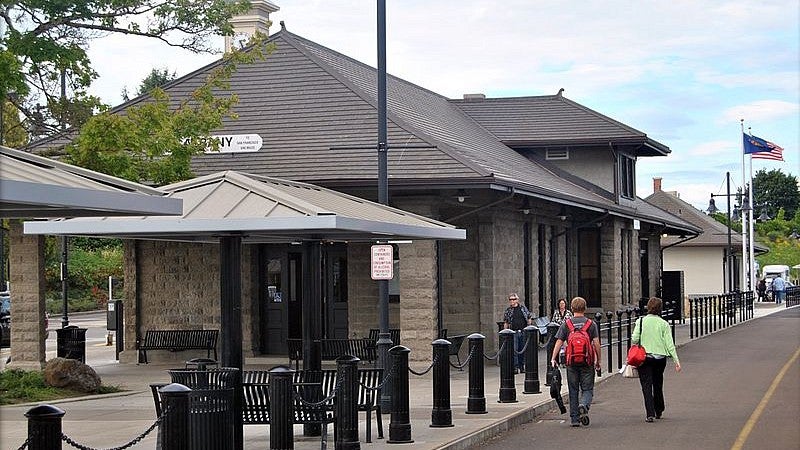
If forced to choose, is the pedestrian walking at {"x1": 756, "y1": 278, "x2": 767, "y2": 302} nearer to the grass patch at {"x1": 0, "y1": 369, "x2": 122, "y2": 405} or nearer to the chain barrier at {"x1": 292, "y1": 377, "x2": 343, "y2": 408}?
the grass patch at {"x1": 0, "y1": 369, "x2": 122, "y2": 405}

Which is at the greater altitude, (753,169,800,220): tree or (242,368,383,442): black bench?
(753,169,800,220): tree

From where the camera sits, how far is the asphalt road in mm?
14531

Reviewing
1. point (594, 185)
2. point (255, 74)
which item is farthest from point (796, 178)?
point (255, 74)

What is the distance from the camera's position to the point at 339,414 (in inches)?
494

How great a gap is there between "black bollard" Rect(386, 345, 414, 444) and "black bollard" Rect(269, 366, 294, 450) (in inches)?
93.4

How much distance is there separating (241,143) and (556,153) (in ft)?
46.6

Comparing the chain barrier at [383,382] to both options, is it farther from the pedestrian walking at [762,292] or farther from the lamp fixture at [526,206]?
the pedestrian walking at [762,292]

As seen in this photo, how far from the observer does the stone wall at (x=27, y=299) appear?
80.7 feet

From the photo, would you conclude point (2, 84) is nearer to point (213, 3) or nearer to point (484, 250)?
point (213, 3)

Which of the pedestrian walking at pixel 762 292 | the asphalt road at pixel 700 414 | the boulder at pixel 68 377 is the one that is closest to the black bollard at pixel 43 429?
the asphalt road at pixel 700 414

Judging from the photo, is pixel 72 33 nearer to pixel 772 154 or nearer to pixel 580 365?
pixel 580 365

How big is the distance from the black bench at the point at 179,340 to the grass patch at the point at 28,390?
5.03 m

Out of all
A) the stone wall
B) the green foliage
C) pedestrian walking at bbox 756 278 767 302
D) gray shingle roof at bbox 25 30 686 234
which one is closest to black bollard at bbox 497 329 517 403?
gray shingle roof at bbox 25 30 686 234

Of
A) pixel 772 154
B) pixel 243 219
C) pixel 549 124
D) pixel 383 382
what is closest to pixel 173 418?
pixel 243 219
